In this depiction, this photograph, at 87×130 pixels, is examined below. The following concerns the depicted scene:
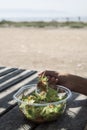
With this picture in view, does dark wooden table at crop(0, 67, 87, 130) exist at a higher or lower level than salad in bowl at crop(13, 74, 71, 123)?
lower

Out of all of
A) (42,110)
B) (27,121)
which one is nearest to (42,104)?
(42,110)

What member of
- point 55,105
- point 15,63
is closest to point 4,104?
point 55,105

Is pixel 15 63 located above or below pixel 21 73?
below

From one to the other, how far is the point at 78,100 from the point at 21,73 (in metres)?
1.07

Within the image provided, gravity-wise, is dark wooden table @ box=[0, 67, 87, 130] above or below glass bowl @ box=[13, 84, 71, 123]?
below

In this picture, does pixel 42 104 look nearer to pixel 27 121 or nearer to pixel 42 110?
pixel 42 110

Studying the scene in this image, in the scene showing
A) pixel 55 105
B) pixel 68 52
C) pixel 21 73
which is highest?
pixel 55 105

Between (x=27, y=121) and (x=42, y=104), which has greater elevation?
(x=42, y=104)

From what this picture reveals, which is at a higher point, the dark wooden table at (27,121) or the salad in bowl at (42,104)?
the salad in bowl at (42,104)

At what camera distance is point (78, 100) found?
2.62 meters

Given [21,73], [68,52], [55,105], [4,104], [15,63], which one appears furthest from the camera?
[68,52]

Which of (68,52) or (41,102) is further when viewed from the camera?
(68,52)

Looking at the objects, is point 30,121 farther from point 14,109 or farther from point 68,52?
point 68,52

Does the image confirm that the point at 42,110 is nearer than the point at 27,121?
Yes
